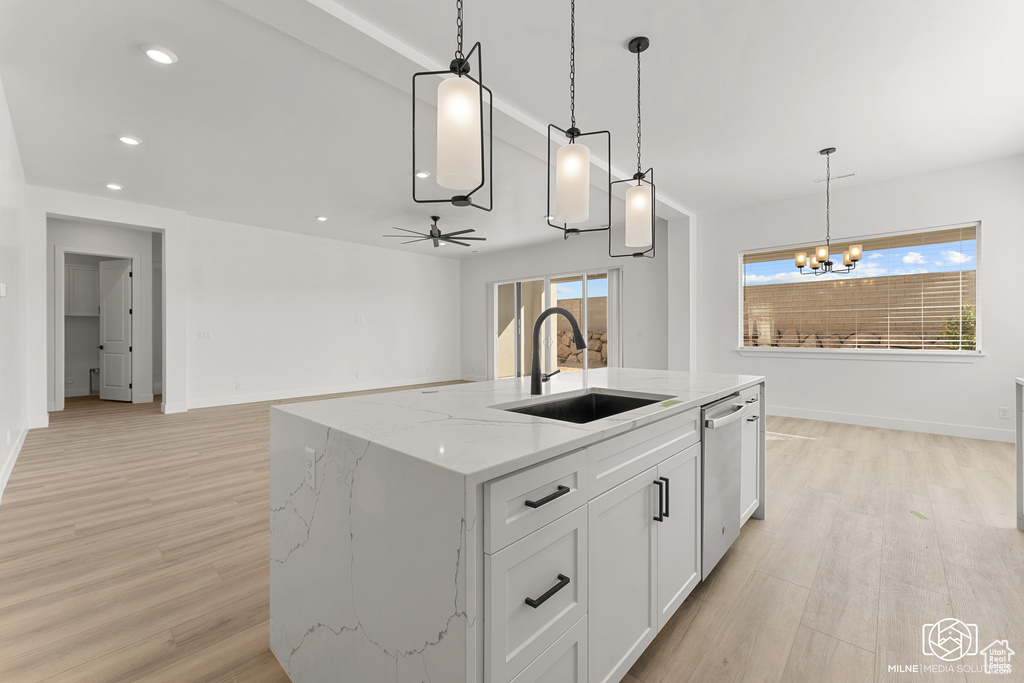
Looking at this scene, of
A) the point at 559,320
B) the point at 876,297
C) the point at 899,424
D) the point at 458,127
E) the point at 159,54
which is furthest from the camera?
the point at 559,320

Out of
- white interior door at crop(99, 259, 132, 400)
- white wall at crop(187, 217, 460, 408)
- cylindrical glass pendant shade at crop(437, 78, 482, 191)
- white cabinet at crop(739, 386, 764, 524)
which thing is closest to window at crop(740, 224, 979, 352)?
white cabinet at crop(739, 386, 764, 524)

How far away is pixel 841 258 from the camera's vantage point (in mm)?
5492

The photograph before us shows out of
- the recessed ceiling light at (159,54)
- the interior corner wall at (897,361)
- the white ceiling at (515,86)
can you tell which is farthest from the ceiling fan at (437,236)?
the interior corner wall at (897,361)

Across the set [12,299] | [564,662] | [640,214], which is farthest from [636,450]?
[12,299]

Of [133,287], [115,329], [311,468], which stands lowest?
[311,468]

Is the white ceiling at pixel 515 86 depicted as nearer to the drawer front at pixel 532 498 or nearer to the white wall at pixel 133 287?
the white wall at pixel 133 287

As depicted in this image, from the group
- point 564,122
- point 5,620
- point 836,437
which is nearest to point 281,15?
point 564,122

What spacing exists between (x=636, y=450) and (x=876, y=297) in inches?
217

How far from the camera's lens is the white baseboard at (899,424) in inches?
175

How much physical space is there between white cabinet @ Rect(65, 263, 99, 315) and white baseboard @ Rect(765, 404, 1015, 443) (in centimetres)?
1070

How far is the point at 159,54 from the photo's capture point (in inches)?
103

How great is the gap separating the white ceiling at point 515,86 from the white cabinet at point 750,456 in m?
2.09

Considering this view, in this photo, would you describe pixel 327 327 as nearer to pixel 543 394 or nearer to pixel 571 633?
pixel 543 394

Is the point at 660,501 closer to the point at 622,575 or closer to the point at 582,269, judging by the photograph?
the point at 622,575
